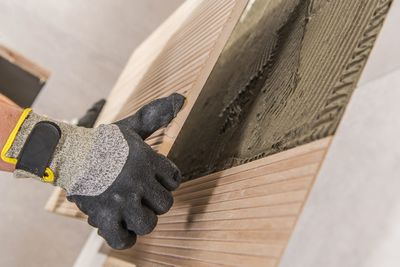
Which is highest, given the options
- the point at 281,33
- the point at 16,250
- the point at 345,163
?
the point at 281,33

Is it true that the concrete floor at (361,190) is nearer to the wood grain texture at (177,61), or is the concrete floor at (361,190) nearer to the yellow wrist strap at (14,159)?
the wood grain texture at (177,61)

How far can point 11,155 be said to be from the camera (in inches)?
36.2

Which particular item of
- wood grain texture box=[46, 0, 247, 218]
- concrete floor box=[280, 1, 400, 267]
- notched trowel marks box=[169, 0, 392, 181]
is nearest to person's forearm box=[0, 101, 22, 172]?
wood grain texture box=[46, 0, 247, 218]

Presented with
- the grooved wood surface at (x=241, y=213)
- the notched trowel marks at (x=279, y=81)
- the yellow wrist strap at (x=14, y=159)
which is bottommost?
the yellow wrist strap at (x=14, y=159)

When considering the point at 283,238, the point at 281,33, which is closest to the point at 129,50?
the point at 281,33

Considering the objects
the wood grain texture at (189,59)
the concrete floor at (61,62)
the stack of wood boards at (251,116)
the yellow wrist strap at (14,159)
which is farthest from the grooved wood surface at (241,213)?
the concrete floor at (61,62)

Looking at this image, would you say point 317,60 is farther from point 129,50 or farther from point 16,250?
point 129,50

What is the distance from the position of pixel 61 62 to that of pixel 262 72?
5.17ft

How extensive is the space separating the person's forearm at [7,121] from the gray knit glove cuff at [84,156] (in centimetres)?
3

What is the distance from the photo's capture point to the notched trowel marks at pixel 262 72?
1.01 metres

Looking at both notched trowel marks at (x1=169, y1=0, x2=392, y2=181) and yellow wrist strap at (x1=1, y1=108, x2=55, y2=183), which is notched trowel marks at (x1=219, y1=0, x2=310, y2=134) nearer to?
notched trowel marks at (x1=169, y1=0, x2=392, y2=181)

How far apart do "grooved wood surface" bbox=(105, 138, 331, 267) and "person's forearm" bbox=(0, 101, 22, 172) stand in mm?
377

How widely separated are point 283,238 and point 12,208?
1.80 m

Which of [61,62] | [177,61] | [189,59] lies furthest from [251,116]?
[61,62]
